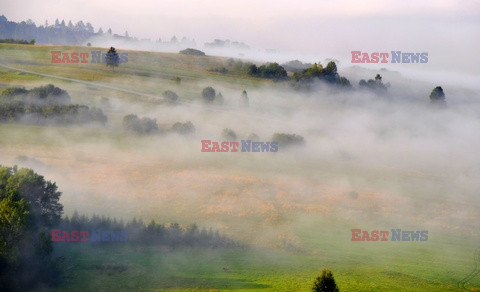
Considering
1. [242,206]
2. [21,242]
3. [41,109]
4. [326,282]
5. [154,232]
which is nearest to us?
[326,282]

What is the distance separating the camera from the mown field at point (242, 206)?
4803 centimetres

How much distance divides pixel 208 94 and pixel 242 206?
64.4 m

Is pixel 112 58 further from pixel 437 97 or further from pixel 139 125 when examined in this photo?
pixel 437 97

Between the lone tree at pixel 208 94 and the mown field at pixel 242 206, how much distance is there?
351 inches

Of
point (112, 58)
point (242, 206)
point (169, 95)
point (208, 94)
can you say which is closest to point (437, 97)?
point (208, 94)

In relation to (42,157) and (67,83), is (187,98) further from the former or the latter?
(42,157)

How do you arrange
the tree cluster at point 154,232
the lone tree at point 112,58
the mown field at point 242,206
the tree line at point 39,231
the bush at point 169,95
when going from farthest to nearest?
the lone tree at point 112,58 < the bush at point 169,95 < the tree cluster at point 154,232 < the mown field at point 242,206 < the tree line at point 39,231

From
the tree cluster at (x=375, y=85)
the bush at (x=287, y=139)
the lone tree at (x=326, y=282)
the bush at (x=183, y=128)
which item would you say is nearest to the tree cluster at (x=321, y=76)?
the tree cluster at (x=375, y=85)

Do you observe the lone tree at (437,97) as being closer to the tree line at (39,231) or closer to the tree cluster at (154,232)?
the tree line at (39,231)

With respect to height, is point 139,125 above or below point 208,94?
below

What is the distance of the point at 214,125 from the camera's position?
355ft

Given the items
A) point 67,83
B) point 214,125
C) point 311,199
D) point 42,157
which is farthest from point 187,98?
point 311,199

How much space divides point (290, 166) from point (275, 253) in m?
36.2

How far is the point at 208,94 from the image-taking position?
126 m
